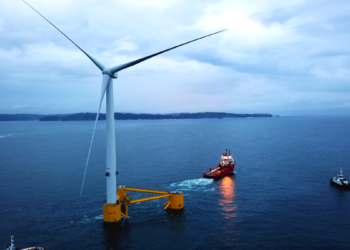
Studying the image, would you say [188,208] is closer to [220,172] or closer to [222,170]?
[220,172]

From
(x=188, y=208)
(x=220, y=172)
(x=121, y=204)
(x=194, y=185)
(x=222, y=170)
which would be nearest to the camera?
(x=121, y=204)

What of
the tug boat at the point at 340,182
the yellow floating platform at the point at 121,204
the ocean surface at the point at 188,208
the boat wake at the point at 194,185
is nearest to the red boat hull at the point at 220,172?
the boat wake at the point at 194,185

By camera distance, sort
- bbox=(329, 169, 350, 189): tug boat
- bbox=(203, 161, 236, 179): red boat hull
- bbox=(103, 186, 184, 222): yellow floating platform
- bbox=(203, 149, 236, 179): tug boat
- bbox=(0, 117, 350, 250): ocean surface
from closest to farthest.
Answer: bbox=(0, 117, 350, 250): ocean surface → bbox=(103, 186, 184, 222): yellow floating platform → bbox=(329, 169, 350, 189): tug boat → bbox=(203, 161, 236, 179): red boat hull → bbox=(203, 149, 236, 179): tug boat

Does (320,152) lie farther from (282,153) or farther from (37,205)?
(37,205)

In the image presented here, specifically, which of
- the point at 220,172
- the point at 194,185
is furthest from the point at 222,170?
the point at 194,185

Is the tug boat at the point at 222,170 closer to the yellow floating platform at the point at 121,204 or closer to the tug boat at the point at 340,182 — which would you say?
the yellow floating platform at the point at 121,204

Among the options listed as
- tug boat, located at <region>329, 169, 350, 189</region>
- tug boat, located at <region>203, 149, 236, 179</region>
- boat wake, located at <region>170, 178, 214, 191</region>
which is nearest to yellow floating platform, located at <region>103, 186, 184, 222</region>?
boat wake, located at <region>170, 178, 214, 191</region>

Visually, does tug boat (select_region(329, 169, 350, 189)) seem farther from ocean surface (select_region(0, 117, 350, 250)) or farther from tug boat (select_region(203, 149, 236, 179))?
tug boat (select_region(203, 149, 236, 179))

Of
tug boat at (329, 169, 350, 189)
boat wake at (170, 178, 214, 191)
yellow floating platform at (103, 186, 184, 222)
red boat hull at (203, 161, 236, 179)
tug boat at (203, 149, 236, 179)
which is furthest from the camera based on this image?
tug boat at (203, 149, 236, 179)
